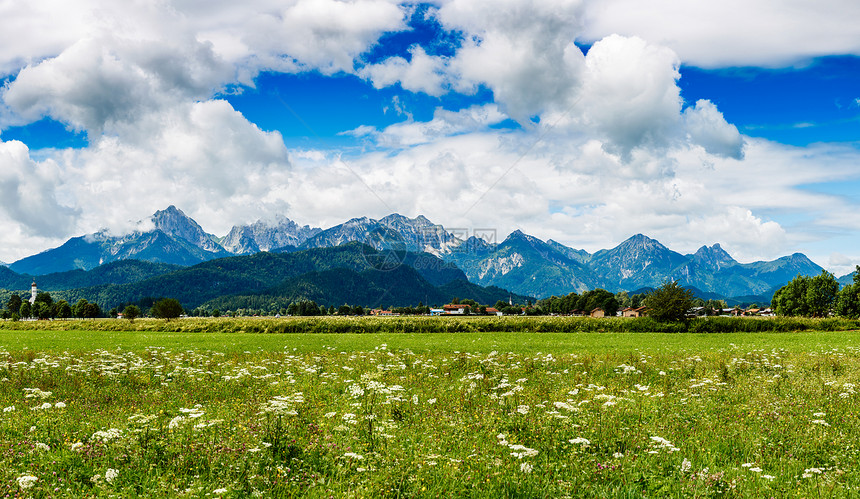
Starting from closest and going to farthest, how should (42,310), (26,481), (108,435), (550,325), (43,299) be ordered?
(26,481) < (108,435) < (550,325) < (42,310) < (43,299)

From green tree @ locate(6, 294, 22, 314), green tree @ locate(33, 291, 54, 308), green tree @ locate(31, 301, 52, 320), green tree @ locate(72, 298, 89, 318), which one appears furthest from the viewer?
green tree @ locate(33, 291, 54, 308)

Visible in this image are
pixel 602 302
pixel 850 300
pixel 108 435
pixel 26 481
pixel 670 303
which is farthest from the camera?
pixel 602 302

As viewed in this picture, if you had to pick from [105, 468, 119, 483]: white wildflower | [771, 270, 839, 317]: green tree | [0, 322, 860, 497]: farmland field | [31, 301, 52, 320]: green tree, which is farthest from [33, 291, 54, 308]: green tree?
[771, 270, 839, 317]: green tree

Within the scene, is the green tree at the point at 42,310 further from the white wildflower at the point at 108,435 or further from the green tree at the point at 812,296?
the green tree at the point at 812,296

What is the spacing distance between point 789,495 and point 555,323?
58089mm

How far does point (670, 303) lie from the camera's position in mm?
62594

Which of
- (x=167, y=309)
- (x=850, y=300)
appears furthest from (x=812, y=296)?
(x=167, y=309)

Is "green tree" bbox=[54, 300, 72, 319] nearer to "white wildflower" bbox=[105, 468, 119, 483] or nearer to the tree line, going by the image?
"white wildflower" bbox=[105, 468, 119, 483]

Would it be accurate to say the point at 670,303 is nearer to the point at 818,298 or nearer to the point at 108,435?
the point at 108,435

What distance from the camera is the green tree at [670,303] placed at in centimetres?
6272

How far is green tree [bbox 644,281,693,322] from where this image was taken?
206 ft

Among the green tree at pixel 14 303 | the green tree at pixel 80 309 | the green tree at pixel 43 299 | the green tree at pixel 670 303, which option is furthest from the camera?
the green tree at pixel 43 299

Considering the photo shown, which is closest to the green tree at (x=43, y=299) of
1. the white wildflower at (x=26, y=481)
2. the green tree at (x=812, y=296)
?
the white wildflower at (x=26, y=481)

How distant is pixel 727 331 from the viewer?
197 feet
